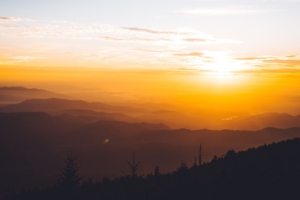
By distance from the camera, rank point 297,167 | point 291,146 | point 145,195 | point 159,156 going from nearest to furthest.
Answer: point 297,167 → point 145,195 → point 291,146 → point 159,156

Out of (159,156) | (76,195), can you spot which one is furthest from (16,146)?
(76,195)

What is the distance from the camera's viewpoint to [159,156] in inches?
7579

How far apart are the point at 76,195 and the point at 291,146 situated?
16.3 m

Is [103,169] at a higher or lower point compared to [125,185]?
lower

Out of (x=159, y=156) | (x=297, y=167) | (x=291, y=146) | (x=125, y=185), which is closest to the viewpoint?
(x=297, y=167)

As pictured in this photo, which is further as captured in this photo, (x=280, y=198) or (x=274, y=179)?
(x=274, y=179)

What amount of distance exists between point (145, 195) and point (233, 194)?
586 cm

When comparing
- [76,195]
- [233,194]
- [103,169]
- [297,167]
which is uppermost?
[297,167]

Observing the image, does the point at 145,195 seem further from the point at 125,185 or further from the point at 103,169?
the point at 103,169

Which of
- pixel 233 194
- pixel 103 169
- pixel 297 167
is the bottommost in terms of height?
pixel 103 169

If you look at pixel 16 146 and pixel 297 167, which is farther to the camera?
pixel 16 146

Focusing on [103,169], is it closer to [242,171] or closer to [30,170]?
[30,170]

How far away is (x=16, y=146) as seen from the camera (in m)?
195

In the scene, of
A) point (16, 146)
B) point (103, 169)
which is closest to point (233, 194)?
point (103, 169)
